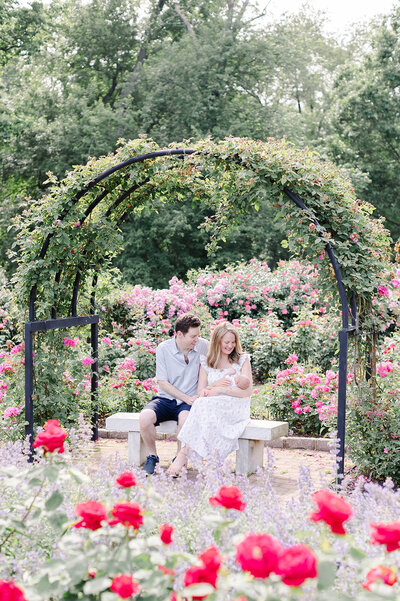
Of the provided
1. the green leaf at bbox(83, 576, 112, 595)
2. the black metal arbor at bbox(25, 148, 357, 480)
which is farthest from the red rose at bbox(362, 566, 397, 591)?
the black metal arbor at bbox(25, 148, 357, 480)

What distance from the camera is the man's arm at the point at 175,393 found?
17.6 feet

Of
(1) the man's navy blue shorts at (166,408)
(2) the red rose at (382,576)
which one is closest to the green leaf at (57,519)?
(2) the red rose at (382,576)

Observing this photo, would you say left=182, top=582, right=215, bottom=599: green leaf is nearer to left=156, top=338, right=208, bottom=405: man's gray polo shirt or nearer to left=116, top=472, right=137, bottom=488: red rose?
left=116, top=472, right=137, bottom=488: red rose

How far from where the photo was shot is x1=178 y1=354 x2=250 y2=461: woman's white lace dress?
5.14 metres

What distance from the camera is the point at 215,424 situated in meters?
5.16

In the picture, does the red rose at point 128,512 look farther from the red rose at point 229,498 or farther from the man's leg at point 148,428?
the man's leg at point 148,428

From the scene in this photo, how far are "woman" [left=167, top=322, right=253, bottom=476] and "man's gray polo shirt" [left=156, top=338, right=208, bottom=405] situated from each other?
0.09 meters

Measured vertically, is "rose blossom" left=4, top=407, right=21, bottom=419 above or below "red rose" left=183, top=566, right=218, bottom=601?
below

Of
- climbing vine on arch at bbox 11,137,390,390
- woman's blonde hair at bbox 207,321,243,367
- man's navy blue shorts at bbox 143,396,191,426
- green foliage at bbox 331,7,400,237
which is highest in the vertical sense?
green foliage at bbox 331,7,400,237

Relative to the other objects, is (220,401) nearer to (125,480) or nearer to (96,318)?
(96,318)

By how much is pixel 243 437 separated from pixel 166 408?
2.18 feet

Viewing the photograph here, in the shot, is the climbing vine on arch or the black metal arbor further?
the climbing vine on arch

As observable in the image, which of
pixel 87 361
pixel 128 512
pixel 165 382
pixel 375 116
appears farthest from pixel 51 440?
pixel 375 116

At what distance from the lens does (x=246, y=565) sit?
57.7 inches
